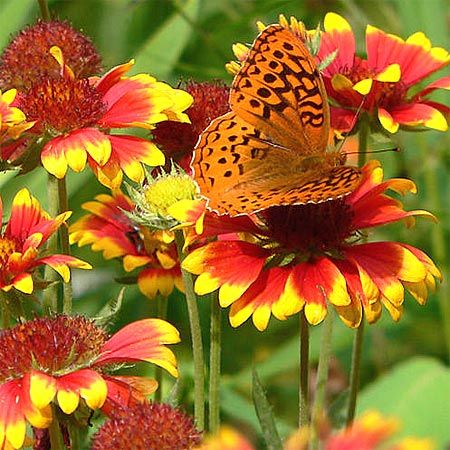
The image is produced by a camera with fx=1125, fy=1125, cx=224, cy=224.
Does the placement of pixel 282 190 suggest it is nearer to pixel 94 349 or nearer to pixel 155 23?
pixel 94 349

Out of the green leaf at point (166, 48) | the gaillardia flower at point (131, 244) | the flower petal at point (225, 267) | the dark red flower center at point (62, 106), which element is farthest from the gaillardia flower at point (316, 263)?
the green leaf at point (166, 48)

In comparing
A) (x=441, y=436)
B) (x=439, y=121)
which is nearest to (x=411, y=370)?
(x=441, y=436)

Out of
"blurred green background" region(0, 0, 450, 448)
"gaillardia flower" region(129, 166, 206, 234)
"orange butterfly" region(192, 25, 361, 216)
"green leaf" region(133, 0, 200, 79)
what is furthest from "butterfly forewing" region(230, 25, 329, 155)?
"green leaf" region(133, 0, 200, 79)

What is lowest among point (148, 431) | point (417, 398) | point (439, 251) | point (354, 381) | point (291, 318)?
point (291, 318)

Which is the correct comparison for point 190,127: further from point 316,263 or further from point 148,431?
point 148,431

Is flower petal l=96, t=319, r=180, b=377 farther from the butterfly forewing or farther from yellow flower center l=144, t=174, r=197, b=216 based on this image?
the butterfly forewing

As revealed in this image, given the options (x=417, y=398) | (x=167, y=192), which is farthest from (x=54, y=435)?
(x=417, y=398)
